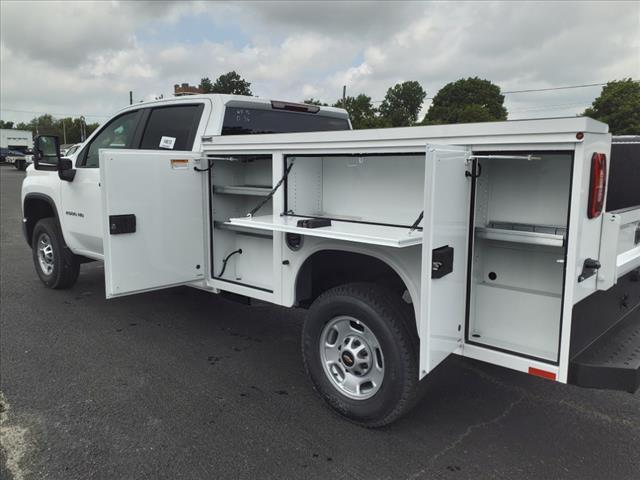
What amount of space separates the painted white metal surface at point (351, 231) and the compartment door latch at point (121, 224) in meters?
0.98

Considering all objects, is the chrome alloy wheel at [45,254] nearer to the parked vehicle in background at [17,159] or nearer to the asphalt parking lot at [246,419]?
the asphalt parking lot at [246,419]

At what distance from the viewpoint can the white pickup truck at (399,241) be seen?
8.63 feet

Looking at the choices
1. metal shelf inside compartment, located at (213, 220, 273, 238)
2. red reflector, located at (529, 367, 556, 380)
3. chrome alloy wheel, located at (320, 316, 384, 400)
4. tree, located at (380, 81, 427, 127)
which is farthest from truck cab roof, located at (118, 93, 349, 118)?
tree, located at (380, 81, 427, 127)

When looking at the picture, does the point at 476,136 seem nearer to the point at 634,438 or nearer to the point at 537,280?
the point at 537,280

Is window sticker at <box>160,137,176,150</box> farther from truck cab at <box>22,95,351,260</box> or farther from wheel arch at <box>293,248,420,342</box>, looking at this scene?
wheel arch at <box>293,248,420,342</box>

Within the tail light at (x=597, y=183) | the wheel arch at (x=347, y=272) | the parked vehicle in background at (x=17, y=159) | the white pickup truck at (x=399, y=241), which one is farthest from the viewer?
the parked vehicle in background at (x=17, y=159)

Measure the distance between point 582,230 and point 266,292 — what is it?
2.28m

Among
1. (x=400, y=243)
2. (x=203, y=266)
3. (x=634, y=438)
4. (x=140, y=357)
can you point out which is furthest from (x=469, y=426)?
(x=140, y=357)

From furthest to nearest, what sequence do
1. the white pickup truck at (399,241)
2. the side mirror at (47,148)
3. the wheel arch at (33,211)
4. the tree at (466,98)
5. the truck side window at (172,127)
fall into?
the tree at (466,98), the wheel arch at (33,211), the side mirror at (47,148), the truck side window at (172,127), the white pickup truck at (399,241)

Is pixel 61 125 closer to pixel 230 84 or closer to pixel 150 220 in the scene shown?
pixel 230 84

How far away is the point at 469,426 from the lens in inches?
133

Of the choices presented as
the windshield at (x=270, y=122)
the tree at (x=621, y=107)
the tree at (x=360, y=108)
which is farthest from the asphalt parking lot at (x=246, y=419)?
the tree at (x=360, y=108)

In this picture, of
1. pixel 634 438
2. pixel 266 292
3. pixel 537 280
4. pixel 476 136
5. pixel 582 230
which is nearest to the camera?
pixel 582 230

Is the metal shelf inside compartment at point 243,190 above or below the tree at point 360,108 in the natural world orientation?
below
